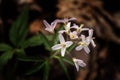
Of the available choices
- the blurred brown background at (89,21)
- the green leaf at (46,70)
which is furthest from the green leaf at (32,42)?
the blurred brown background at (89,21)

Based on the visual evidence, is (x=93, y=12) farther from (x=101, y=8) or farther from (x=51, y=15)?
(x=51, y=15)

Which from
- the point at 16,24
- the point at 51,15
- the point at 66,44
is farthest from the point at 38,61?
the point at 51,15

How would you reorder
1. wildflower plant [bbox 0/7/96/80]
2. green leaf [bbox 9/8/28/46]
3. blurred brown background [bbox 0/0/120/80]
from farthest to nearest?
1. blurred brown background [bbox 0/0/120/80]
2. green leaf [bbox 9/8/28/46]
3. wildflower plant [bbox 0/7/96/80]

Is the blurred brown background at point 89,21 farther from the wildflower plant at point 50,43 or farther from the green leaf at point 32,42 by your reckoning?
the green leaf at point 32,42

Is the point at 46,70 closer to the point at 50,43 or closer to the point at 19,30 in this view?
the point at 50,43

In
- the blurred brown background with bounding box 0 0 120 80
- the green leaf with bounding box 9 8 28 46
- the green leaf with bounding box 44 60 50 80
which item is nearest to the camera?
the green leaf with bounding box 44 60 50 80

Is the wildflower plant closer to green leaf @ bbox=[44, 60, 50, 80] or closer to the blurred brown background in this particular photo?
green leaf @ bbox=[44, 60, 50, 80]

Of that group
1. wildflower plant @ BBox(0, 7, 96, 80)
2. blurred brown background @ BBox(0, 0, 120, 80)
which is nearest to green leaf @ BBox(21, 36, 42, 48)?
wildflower plant @ BBox(0, 7, 96, 80)
